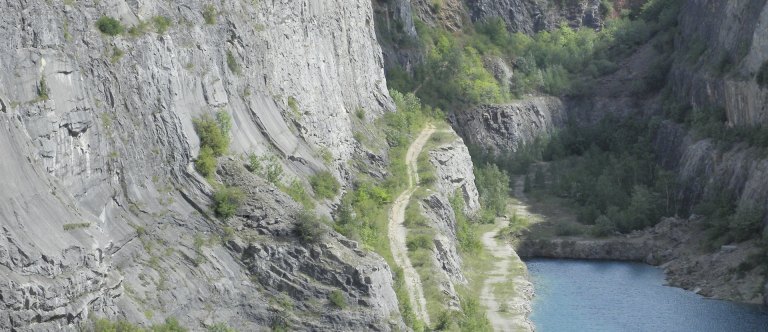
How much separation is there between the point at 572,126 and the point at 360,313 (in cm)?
7692

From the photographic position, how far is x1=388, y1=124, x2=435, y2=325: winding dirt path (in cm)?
8219

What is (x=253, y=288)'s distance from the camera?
7031 cm

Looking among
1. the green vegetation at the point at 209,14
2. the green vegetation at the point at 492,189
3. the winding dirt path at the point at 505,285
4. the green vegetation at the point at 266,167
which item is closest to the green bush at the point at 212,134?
the green vegetation at the point at 266,167

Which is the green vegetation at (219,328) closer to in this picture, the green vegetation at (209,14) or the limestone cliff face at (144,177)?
the limestone cliff face at (144,177)

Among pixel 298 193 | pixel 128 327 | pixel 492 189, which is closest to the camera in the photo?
pixel 128 327

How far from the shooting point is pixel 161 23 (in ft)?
239

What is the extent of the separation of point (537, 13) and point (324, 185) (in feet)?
251

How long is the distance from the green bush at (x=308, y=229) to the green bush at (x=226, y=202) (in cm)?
272

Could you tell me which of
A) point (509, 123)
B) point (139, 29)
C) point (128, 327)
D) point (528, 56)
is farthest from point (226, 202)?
point (528, 56)

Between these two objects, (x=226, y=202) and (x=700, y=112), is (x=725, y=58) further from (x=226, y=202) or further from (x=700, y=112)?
(x=226, y=202)

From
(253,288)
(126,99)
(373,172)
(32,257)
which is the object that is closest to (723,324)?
(373,172)

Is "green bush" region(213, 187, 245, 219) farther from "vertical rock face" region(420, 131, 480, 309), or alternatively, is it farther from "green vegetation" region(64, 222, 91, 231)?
"vertical rock face" region(420, 131, 480, 309)

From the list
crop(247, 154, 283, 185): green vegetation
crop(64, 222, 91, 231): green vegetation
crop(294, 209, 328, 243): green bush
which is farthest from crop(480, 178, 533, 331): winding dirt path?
crop(64, 222, 91, 231): green vegetation

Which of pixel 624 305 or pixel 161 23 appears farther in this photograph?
pixel 624 305
